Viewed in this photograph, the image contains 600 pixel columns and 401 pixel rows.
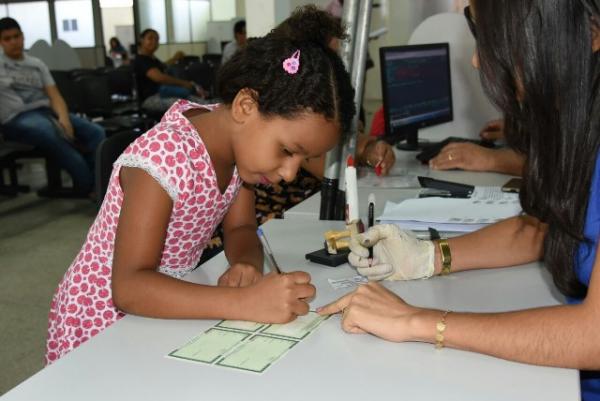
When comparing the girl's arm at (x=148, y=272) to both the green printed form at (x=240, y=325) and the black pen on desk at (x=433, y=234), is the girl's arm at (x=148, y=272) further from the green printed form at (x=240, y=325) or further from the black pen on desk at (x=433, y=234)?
the black pen on desk at (x=433, y=234)

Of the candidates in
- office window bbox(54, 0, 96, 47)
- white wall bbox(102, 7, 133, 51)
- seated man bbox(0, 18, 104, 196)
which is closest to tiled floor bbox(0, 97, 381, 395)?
A: seated man bbox(0, 18, 104, 196)

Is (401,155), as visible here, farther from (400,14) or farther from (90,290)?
(400,14)

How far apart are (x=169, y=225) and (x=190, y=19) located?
399 inches

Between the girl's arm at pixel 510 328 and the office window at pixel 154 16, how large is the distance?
953 cm

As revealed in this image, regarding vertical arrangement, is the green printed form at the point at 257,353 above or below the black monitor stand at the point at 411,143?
below

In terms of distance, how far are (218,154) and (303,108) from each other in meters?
0.21

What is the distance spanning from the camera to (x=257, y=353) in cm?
87

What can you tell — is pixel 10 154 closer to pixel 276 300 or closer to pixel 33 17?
pixel 276 300

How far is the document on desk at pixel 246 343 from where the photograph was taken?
2.78 feet

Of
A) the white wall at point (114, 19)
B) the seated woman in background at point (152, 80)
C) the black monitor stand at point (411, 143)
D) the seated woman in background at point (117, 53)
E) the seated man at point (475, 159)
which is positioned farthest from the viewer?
the white wall at point (114, 19)

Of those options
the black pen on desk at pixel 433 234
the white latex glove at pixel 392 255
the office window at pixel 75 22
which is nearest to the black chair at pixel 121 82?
the office window at pixel 75 22

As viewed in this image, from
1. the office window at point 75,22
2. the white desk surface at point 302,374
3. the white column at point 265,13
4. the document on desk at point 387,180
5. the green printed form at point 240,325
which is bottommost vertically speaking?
the white desk surface at point 302,374

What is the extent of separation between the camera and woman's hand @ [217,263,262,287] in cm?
113

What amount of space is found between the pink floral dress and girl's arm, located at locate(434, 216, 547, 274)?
17.7 inches
